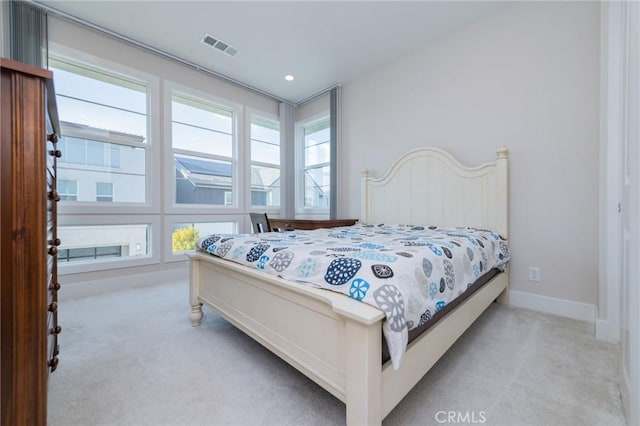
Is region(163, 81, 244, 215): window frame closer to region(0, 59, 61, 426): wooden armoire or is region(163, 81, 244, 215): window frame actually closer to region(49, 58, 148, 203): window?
region(49, 58, 148, 203): window

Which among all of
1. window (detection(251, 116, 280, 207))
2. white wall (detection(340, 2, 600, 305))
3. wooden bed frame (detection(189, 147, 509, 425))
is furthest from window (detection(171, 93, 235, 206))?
white wall (detection(340, 2, 600, 305))

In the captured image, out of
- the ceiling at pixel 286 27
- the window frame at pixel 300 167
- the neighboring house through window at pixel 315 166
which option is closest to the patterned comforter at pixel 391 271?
the ceiling at pixel 286 27

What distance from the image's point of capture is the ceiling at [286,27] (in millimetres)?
2414

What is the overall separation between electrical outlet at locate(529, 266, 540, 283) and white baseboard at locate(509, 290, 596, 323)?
0.13 metres

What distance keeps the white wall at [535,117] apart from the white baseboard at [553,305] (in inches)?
1.6

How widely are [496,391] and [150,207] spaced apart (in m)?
3.53

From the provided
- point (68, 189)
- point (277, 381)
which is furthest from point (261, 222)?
point (277, 381)

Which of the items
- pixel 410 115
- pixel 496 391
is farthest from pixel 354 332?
pixel 410 115

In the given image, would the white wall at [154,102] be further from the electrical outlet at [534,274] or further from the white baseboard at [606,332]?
the white baseboard at [606,332]

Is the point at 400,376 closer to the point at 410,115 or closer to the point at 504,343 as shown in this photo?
the point at 504,343

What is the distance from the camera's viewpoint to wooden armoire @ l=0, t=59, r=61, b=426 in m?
0.66

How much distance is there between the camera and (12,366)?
674 millimetres

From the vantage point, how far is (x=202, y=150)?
3648 mm

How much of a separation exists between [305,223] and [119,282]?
214 centimetres
